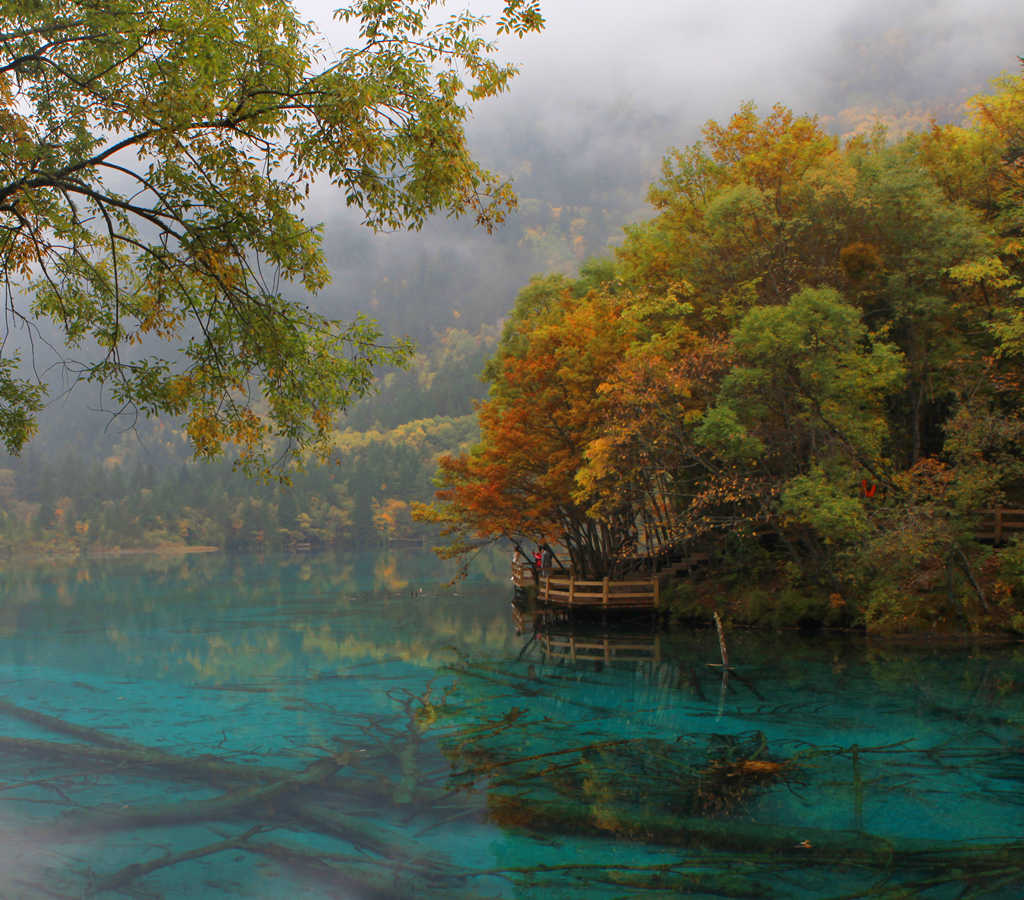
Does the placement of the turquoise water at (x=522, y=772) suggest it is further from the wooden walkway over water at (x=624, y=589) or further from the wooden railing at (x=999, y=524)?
the wooden railing at (x=999, y=524)

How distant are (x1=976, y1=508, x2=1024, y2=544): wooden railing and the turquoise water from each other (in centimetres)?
432

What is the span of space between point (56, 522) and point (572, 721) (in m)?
108

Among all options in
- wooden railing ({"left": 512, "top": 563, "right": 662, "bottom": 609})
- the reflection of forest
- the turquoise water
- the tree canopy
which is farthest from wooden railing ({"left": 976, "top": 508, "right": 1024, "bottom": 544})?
the tree canopy

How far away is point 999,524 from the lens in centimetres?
2367

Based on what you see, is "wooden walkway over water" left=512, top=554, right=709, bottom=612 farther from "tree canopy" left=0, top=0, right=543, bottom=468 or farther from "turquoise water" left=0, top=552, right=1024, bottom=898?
"tree canopy" left=0, top=0, right=543, bottom=468

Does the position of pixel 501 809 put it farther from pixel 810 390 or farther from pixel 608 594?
pixel 608 594

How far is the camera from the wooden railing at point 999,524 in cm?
2358

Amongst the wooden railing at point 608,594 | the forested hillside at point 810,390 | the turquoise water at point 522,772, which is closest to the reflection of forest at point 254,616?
the turquoise water at point 522,772

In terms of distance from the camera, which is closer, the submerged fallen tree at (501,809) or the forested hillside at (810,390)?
the submerged fallen tree at (501,809)

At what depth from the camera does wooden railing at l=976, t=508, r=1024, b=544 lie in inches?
928

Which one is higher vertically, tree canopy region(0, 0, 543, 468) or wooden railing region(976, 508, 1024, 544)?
tree canopy region(0, 0, 543, 468)

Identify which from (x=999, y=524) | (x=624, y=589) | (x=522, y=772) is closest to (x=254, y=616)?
(x=624, y=589)

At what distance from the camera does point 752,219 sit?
26.3 metres

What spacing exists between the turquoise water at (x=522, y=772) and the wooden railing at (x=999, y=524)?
4.32m
